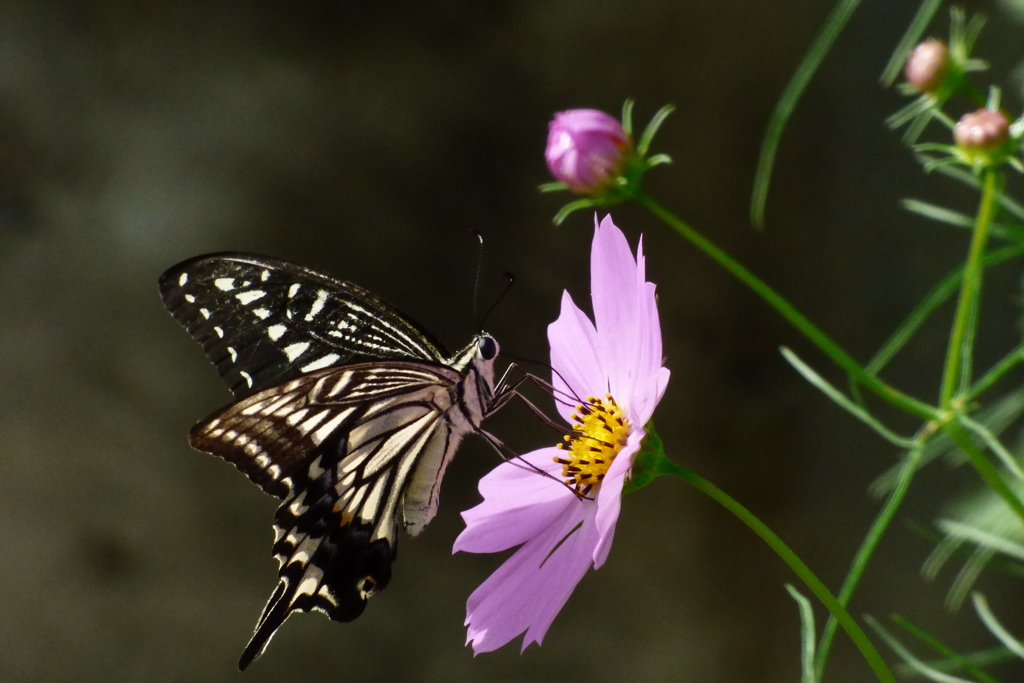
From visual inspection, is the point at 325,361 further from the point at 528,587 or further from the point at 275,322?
the point at 528,587

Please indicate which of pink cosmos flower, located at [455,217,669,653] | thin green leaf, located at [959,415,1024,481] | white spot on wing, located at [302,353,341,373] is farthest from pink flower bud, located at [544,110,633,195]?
white spot on wing, located at [302,353,341,373]

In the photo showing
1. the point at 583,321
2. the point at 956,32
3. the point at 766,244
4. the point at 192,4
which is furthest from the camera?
the point at 766,244

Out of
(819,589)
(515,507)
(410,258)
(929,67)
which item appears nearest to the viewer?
(819,589)

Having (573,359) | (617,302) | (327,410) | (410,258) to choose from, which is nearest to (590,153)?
(617,302)

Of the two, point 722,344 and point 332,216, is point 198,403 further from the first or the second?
point 722,344

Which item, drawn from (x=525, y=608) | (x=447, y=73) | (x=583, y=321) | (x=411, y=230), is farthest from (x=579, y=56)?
(x=525, y=608)

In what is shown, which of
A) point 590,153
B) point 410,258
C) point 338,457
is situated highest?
point 590,153

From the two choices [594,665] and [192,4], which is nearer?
[192,4]
